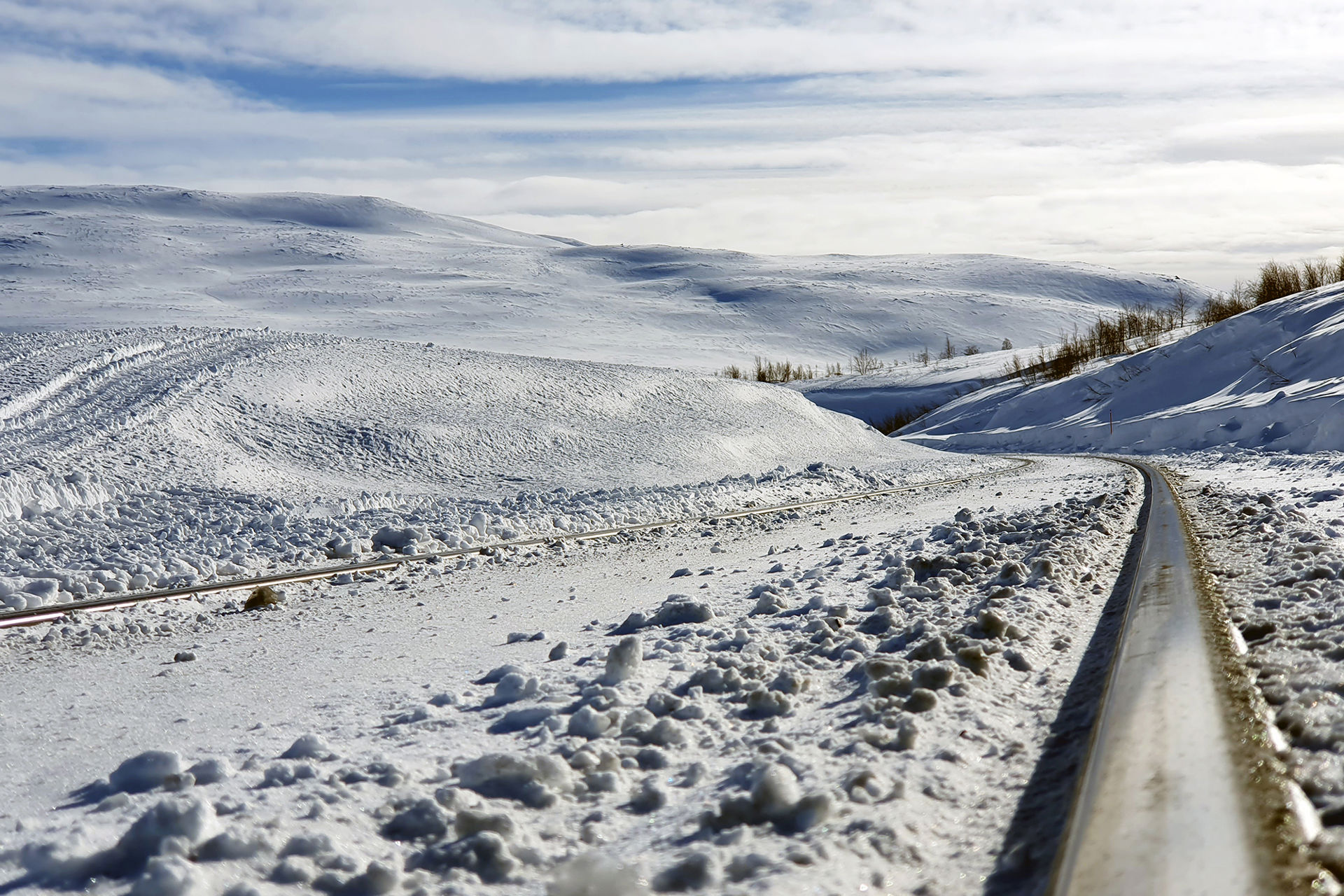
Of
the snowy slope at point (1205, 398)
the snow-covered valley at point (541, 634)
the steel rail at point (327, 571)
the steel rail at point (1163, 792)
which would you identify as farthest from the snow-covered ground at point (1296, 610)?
the snowy slope at point (1205, 398)

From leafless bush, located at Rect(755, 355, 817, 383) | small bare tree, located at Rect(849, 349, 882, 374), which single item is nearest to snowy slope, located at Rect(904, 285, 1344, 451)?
leafless bush, located at Rect(755, 355, 817, 383)

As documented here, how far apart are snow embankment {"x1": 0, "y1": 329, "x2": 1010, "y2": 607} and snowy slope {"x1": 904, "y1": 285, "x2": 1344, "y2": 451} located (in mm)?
9193

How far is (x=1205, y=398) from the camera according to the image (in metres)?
40.1

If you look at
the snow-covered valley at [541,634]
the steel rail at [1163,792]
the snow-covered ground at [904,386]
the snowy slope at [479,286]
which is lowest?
the snow-covered ground at [904,386]

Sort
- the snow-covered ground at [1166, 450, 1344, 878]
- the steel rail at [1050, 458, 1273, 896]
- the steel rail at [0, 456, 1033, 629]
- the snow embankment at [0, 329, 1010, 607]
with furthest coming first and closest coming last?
the snow embankment at [0, 329, 1010, 607], the steel rail at [0, 456, 1033, 629], the snow-covered ground at [1166, 450, 1344, 878], the steel rail at [1050, 458, 1273, 896]

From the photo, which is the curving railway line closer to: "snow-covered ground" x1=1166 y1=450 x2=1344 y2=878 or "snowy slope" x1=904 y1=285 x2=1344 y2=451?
"snow-covered ground" x1=1166 y1=450 x2=1344 y2=878

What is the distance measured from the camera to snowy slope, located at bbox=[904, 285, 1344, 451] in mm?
28891

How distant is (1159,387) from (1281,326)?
17.4ft

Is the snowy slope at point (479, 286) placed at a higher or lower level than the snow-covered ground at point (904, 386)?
higher

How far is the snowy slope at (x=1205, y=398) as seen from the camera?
28.9 m

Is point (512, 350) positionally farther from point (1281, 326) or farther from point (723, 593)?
point (723, 593)

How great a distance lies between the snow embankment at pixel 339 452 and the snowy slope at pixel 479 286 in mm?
37543

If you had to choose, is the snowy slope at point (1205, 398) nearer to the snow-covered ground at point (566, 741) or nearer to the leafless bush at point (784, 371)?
the leafless bush at point (784, 371)

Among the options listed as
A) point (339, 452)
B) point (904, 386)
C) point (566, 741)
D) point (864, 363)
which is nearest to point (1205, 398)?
point (339, 452)
